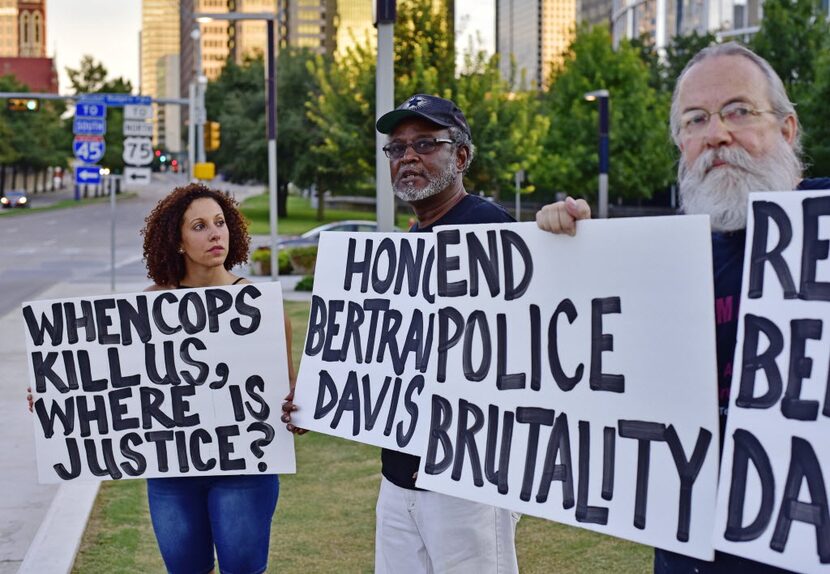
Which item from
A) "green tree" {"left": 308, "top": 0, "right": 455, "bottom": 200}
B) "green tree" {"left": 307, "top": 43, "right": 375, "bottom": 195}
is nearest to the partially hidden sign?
"green tree" {"left": 308, "top": 0, "right": 455, "bottom": 200}

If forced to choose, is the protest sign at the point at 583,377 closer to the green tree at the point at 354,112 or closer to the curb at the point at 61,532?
the curb at the point at 61,532

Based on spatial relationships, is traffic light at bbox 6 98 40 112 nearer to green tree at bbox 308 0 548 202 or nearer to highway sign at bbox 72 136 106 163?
green tree at bbox 308 0 548 202

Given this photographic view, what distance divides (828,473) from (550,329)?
899mm

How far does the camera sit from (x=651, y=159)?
45.6 meters

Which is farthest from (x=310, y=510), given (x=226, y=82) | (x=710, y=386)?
(x=226, y=82)

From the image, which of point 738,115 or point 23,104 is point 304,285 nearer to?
point 23,104

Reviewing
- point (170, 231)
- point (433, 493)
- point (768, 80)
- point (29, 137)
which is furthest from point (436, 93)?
point (29, 137)

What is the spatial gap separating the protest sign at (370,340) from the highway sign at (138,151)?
17772 millimetres

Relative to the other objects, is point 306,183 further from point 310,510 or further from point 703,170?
point 703,170

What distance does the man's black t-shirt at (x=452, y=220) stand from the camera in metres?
3.58

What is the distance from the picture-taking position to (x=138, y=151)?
21.4m

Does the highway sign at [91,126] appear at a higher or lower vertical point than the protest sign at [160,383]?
higher

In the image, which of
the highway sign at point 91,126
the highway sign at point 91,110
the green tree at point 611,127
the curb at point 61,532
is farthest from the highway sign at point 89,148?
the green tree at point 611,127

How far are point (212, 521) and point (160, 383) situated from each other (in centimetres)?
57
